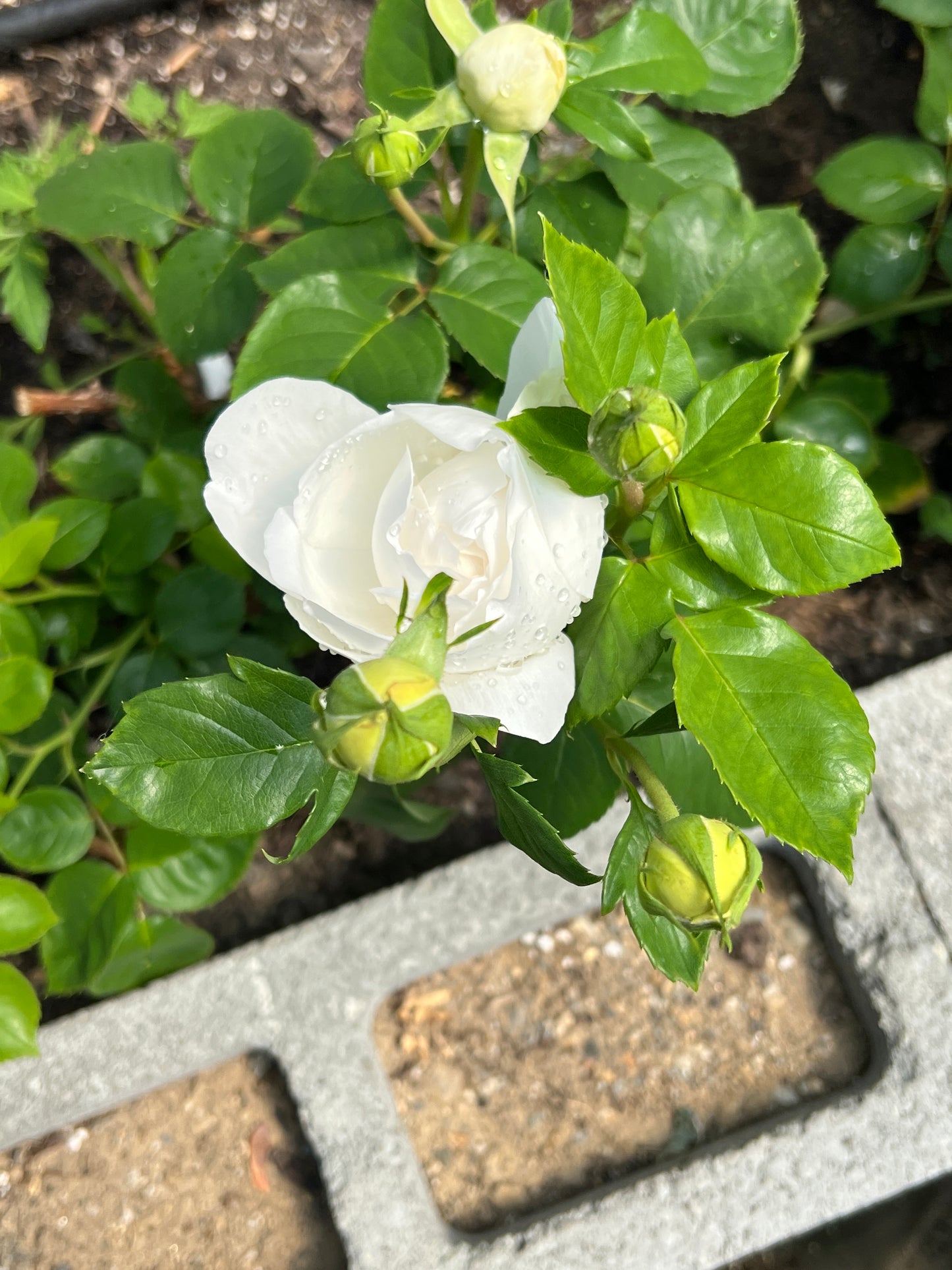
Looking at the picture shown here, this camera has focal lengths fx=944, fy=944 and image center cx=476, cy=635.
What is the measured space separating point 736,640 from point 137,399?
0.78m

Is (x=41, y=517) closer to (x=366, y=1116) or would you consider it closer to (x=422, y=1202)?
(x=366, y=1116)

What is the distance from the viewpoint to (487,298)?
27.4 inches

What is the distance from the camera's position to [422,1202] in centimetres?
103

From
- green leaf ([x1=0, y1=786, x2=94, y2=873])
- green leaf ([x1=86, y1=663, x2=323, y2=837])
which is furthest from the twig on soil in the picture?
green leaf ([x1=86, y1=663, x2=323, y2=837])

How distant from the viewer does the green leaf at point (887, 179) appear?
995mm

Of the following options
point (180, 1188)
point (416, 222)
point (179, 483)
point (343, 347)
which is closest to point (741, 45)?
point (416, 222)

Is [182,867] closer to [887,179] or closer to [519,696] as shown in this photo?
[519,696]

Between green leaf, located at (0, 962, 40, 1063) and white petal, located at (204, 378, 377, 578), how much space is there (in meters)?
0.53

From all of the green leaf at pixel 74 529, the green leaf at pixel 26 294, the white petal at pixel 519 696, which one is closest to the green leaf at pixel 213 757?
the white petal at pixel 519 696

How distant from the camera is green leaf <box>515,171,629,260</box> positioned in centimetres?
76

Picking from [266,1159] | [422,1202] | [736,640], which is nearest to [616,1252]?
[422,1202]

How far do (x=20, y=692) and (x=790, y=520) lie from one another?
63 centimetres

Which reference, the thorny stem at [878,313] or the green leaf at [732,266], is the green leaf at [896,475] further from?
the green leaf at [732,266]

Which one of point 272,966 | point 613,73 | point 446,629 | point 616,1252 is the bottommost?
point 616,1252
